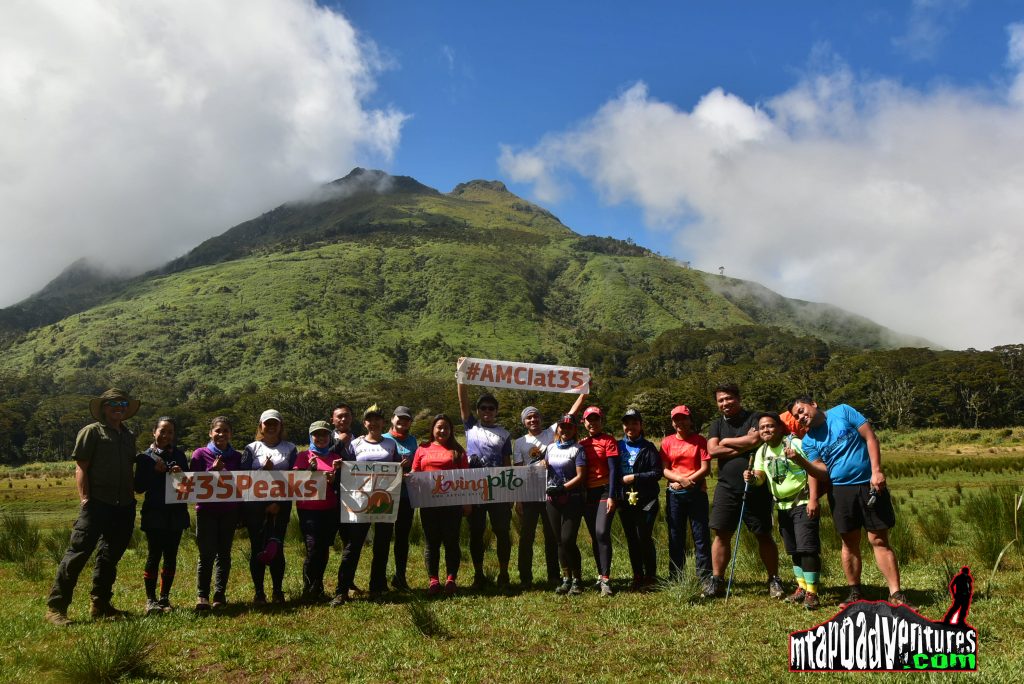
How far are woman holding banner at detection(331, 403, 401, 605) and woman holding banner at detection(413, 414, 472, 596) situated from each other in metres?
0.38

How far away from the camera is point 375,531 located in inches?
323

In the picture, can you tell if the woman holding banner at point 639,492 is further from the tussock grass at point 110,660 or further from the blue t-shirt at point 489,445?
the tussock grass at point 110,660

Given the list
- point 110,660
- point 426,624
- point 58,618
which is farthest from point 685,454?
point 58,618

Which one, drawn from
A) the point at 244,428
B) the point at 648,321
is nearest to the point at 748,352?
the point at 648,321

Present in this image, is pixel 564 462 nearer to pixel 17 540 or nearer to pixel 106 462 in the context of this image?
pixel 106 462

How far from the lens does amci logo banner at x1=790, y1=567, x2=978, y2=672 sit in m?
4.83

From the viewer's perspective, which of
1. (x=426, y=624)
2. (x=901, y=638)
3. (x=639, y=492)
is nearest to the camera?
(x=901, y=638)

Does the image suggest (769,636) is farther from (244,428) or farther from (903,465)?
(244,428)

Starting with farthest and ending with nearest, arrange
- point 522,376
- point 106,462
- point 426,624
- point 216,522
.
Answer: point 522,376, point 216,522, point 106,462, point 426,624

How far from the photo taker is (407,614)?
7.07 meters

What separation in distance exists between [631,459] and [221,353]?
16089cm

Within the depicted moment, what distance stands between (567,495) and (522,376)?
2.40 meters

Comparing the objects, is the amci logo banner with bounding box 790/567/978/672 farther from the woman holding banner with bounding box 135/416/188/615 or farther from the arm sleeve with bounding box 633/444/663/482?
the woman holding banner with bounding box 135/416/188/615

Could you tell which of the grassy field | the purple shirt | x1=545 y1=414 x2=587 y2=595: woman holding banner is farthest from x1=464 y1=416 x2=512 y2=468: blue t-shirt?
the purple shirt
